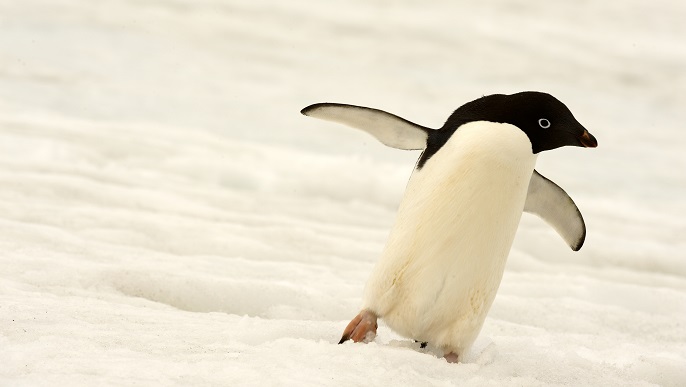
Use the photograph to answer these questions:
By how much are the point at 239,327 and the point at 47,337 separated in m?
0.59

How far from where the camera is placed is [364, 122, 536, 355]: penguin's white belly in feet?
8.52

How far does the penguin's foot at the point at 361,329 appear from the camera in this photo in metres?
2.71

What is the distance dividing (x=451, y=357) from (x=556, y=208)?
0.77 meters

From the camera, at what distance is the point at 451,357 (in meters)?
2.70

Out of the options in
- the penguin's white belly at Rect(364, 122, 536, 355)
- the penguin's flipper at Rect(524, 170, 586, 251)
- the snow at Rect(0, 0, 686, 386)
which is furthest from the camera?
the penguin's flipper at Rect(524, 170, 586, 251)

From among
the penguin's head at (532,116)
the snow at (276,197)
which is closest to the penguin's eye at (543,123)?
the penguin's head at (532,116)

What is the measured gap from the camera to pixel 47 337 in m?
2.33

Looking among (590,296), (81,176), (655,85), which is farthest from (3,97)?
(655,85)

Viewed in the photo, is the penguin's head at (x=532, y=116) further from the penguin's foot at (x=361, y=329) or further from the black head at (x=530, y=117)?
the penguin's foot at (x=361, y=329)

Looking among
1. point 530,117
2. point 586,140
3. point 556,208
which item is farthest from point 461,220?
point 556,208

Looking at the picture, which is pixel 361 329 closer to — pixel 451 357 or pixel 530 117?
pixel 451 357

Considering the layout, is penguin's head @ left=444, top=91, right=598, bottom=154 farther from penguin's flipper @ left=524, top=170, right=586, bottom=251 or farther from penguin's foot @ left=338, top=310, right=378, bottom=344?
penguin's foot @ left=338, top=310, right=378, bottom=344

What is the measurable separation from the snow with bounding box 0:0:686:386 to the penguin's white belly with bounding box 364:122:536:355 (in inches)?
6.6

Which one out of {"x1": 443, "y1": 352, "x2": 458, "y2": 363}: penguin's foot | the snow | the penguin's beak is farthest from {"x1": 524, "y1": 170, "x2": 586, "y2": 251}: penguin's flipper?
{"x1": 443, "y1": 352, "x2": 458, "y2": 363}: penguin's foot
